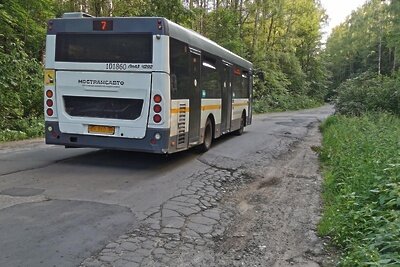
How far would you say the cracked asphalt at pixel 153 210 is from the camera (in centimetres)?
426

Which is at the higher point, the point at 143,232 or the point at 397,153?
the point at 397,153

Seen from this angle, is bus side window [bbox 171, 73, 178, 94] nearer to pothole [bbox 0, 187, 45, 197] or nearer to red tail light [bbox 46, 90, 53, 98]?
red tail light [bbox 46, 90, 53, 98]

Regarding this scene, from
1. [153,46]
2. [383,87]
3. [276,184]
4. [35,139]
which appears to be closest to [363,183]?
[276,184]

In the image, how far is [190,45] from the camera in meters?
8.95

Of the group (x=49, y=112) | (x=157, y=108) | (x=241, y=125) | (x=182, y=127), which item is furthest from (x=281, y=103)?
(x=49, y=112)

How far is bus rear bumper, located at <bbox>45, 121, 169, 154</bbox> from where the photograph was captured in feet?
25.6

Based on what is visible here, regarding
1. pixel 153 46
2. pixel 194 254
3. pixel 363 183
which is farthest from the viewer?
pixel 153 46

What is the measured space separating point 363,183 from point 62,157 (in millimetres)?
6450

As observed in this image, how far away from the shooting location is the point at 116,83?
7.93 metres

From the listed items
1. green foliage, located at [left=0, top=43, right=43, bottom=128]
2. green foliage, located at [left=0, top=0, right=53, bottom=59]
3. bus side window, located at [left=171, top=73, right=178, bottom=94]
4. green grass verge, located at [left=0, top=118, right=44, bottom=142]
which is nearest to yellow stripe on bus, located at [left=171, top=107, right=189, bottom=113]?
bus side window, located at [left=171, top=73, right=178, bottom=94]

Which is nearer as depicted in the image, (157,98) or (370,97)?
(157,98)

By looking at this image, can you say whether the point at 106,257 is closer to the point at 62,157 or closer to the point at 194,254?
the point at 194,254

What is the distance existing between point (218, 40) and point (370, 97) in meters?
17.8

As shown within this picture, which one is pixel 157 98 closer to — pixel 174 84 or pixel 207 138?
pixel 174 84
